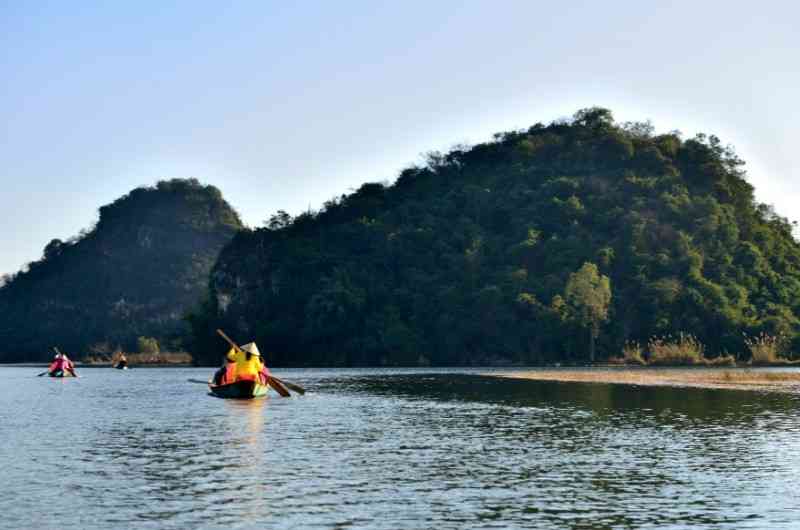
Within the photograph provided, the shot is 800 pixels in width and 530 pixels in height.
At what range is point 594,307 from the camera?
129 m

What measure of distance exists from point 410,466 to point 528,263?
118 metres

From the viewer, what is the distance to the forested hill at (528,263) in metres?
134

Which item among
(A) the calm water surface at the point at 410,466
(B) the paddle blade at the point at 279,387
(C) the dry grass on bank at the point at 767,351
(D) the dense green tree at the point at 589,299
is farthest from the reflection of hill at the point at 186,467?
(D) the dense green tree at the point at 589,299

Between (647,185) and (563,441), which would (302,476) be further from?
(647,185)

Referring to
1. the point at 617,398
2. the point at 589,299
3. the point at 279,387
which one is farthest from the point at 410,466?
the point at 589,299

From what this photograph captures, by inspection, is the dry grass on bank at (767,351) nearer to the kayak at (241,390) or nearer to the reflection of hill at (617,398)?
the reflection of hill at (617,398)

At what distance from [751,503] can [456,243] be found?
134m

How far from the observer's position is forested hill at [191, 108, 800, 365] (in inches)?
5261

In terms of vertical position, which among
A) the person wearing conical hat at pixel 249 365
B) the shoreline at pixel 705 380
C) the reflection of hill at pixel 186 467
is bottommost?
the reflection of hill at pixel 186 467

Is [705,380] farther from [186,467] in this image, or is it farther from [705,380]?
[186,467]

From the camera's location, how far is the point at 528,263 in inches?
5753

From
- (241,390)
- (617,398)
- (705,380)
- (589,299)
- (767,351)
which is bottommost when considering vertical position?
(617,398)

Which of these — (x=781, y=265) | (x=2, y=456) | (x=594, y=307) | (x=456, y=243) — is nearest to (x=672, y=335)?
(x=594, y=307)

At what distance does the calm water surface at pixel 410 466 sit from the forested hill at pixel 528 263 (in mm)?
80439
